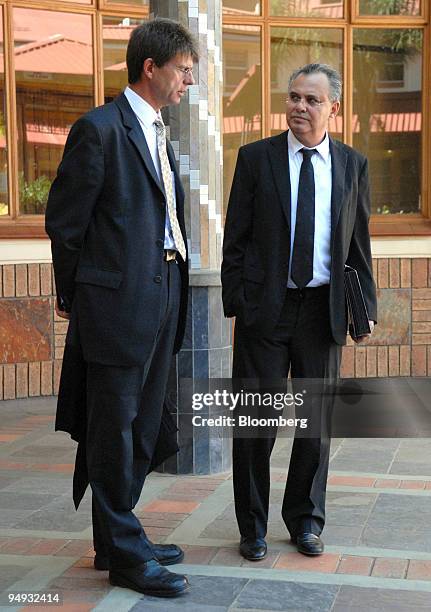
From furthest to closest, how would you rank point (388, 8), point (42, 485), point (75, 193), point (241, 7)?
point (388, 8) → point (241, 7) → point (42, 485) → point (75, 193)

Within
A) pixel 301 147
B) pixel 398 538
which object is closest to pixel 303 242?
pixel 301 147

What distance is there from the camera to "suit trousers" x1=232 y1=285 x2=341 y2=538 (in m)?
4.05

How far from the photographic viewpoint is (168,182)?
375 cm

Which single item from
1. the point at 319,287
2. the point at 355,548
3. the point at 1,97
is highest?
the point at 1,97

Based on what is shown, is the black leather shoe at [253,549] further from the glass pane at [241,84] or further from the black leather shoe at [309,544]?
the glass pane at [241,84]

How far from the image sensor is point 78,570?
3.86 meters

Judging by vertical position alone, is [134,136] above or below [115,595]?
above

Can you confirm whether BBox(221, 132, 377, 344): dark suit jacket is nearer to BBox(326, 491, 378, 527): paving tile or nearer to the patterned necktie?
the patterned necktie

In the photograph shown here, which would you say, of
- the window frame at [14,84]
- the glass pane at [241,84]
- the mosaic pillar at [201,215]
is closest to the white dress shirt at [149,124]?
the mosaic pillar at [201,215]

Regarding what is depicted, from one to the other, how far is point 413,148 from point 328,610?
216 inches

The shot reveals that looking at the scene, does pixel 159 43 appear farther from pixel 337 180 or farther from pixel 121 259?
pixel 337 180

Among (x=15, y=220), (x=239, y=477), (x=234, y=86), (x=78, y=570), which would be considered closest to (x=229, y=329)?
(x=239, y=477)

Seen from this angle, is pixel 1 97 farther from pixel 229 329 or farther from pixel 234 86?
pixel 229 329

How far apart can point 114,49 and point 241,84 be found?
1.05 meters
